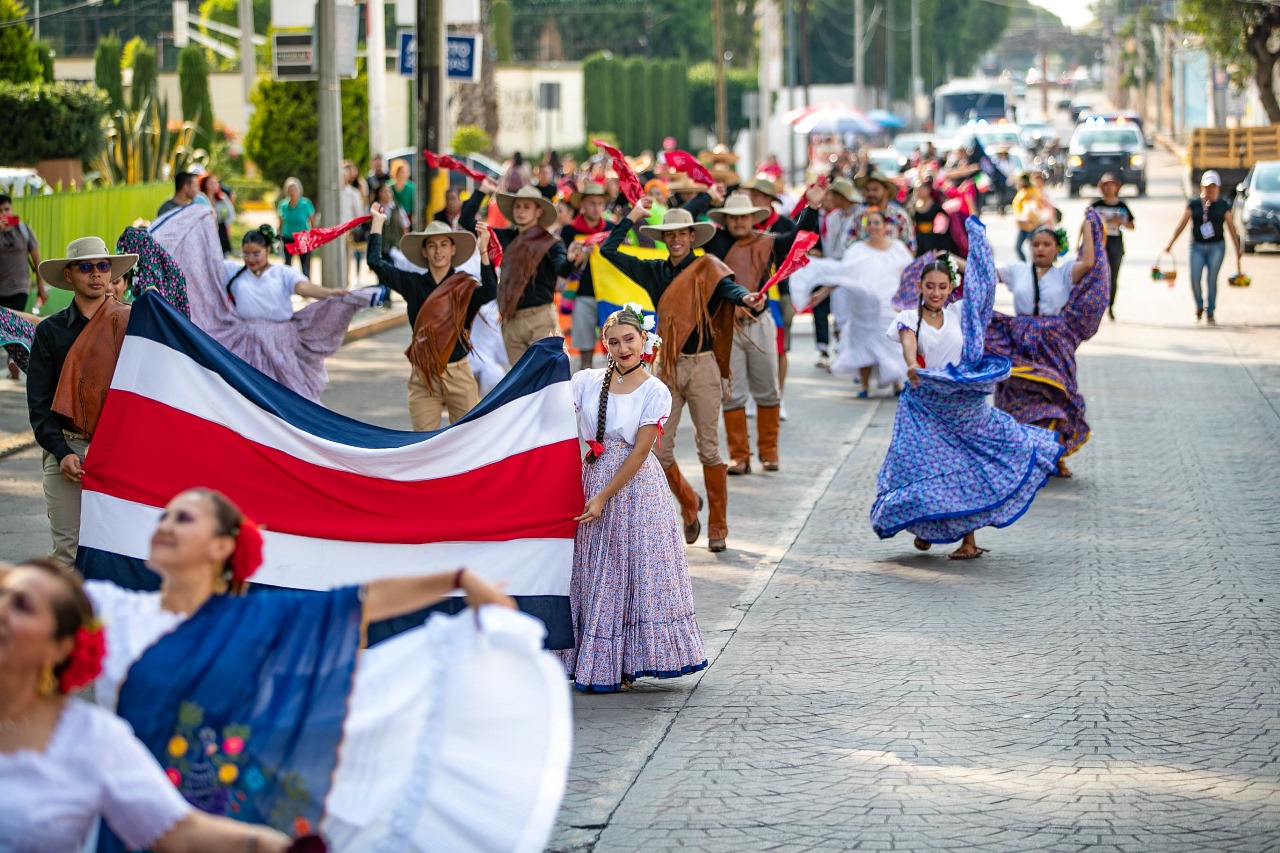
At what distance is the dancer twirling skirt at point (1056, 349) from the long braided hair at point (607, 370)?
188 inches

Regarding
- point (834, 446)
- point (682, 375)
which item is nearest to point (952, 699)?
point (682, 375)

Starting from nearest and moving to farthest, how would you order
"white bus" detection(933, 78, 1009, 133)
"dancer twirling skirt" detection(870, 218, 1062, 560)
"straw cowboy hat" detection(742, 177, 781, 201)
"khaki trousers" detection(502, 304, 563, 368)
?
"dancer twirling skirt" detection(870, 218, 1062, 560) < "khaki trousers" detection(502, 304, 563, 368) < "straw cowboy hat" detection(742, 177, 781, 201) < "white bus" detection(933, 78, 1009, 133)

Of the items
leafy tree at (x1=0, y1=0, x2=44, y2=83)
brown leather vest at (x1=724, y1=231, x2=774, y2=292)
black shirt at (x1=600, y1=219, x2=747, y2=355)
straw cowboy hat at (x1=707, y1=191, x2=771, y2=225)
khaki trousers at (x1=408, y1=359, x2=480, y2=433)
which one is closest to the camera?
black shirt at (x1=600, y1=219, x2=747, y2=355)

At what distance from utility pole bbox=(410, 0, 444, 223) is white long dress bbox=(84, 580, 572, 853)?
1817cm

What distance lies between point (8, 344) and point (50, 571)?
514 cm

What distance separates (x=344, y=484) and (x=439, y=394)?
3457 millimetres

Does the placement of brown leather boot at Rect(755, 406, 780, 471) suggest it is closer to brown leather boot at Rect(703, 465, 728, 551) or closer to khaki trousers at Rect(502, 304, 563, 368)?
khaki trousers at Rect(502, 304, 563, 368)

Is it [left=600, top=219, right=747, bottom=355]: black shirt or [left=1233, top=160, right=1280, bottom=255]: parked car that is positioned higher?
[left=1233, top=160, right=1280, bottom=255]: parked car

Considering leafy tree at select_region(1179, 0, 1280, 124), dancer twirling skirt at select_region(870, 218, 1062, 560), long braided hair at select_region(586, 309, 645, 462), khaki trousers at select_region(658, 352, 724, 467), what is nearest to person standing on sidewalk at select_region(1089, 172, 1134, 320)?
dancer twirling skirt at select_region(870, 218, 1062, 560)

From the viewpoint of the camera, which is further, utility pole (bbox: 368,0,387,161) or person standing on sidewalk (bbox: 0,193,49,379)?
utility pole (bbox: 368,0,387,161)

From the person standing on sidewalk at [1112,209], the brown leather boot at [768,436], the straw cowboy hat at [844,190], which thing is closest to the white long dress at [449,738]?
the brown leather boot at [768,436]

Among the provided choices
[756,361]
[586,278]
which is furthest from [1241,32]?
[756,361]

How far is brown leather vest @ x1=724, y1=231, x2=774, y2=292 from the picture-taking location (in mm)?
12359

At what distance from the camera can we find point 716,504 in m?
9.85
